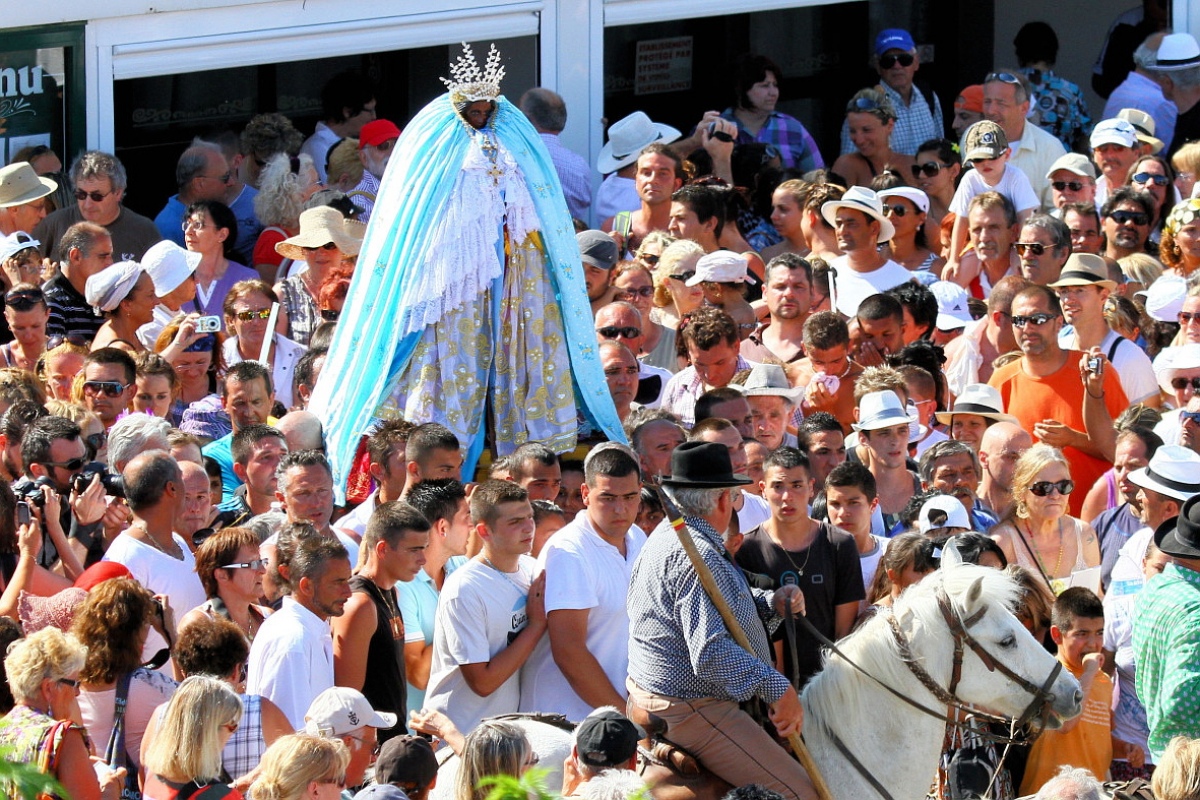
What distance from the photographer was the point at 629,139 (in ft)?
43.3

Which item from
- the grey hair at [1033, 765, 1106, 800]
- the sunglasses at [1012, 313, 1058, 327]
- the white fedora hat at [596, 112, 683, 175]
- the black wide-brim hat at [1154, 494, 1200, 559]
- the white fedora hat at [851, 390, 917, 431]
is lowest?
the grey hair at [1033, 765, 1106, 800]

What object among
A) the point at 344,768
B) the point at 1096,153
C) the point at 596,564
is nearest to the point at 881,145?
the point at 1096,153

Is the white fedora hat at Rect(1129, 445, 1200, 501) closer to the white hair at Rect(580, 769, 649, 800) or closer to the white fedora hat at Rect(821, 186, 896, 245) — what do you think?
the white fedora hat at Rect(821, 186, 896, 245)

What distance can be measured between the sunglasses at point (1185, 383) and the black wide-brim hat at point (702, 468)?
366cm

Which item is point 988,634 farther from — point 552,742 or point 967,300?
point 967,300

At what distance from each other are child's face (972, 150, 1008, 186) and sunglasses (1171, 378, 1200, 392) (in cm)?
286

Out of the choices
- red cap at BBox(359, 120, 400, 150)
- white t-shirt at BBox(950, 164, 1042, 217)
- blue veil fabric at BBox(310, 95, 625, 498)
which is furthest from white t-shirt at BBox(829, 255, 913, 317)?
red cap at BBox(359, 120, 400, 150)

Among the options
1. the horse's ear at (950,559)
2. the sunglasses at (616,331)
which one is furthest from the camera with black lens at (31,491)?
the horse's ear at (950,559)

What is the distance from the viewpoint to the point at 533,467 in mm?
8711

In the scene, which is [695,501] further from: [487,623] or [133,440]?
[133,440]

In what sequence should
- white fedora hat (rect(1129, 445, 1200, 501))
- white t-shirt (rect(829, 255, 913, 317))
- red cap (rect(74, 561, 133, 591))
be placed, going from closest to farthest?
1. red cap (rect(74, 561, 133, 591))
2. white fedora hat (rect(1129, 445, 1200, 501))
3. white t-shirt (rect(829, 255, 913, 317))

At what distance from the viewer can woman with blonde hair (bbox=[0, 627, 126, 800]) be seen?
19.4ft

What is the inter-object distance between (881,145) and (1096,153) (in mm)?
1486

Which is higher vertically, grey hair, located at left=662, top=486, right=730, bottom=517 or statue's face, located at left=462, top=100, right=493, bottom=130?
statue's face, located at left=462, top=100, right=493, bottom=130
